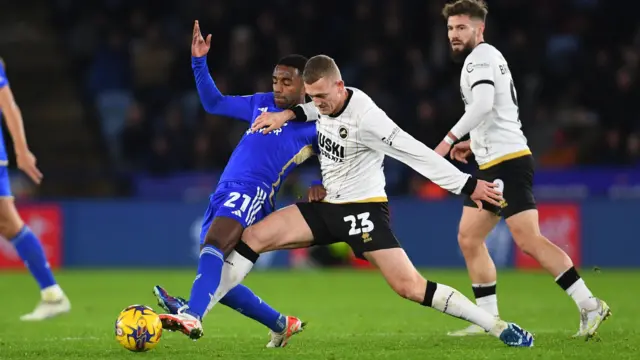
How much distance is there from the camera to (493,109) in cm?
796

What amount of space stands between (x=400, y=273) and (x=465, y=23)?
210cm

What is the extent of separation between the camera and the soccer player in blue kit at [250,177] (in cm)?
695

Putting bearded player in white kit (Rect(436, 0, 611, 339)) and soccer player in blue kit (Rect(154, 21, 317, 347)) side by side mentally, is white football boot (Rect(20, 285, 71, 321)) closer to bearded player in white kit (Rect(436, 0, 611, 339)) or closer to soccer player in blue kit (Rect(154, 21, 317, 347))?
soccer player in blue kit (Rect(154, 21, 317, 347))

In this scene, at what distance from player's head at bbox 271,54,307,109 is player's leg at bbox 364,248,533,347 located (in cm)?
136

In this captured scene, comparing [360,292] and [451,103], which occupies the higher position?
[451,103]

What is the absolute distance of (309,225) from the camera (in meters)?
7.11

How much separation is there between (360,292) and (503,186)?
17.0ft

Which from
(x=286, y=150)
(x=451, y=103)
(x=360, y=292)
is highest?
(x=286, y=150)

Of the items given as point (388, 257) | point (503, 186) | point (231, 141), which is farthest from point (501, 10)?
point (388, 257)

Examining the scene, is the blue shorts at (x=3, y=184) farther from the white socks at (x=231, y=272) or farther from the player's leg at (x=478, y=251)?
the player's leg at (x=478, y=251)

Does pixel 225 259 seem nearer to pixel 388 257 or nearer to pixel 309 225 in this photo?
pixel 309 225

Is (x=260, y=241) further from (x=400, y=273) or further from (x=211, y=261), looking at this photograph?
(x=400, y=273)

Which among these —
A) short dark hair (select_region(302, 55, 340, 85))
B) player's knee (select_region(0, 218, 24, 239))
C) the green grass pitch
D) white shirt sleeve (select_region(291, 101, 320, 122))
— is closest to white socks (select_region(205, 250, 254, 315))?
the green grass pitch

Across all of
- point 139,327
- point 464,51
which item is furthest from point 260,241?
point 464,51
